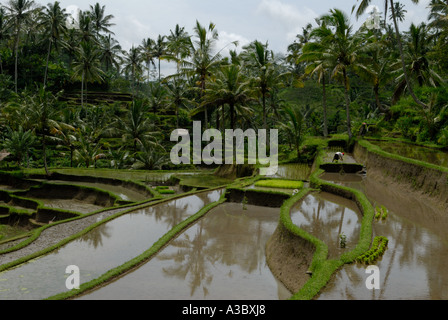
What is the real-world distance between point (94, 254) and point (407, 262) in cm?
808

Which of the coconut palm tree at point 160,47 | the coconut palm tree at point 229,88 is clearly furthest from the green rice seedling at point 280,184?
the coconut palm tree at point 160,47

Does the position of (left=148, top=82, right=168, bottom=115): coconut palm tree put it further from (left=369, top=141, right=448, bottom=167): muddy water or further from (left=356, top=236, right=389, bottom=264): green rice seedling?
(left=356, top=236, right=389, bottom=264): green rice seedling

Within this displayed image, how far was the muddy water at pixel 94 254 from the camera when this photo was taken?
342 inches

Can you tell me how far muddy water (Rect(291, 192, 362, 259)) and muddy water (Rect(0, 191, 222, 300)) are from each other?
15.5 ft

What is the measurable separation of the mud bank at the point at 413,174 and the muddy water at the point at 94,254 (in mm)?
8544

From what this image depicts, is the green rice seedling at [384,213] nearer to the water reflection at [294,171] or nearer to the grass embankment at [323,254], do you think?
the grass embankment at [323,254]

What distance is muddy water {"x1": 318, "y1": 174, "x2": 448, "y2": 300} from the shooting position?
6488 mm

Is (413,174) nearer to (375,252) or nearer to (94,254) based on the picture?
(375,252)

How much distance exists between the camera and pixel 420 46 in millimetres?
26719

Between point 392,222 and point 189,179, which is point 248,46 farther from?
point 392,222

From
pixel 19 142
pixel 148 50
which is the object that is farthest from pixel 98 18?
pixel 19 142

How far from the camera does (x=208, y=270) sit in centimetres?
908

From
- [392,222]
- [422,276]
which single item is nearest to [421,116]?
[392,222]
